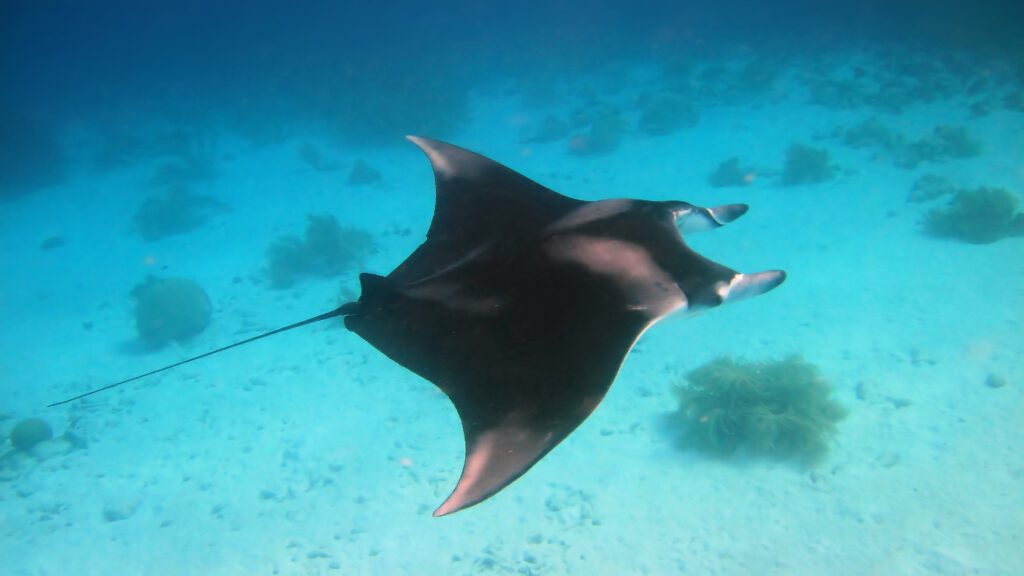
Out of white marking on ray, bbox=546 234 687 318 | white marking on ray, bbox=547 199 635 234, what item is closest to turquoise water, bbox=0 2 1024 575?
white marking on ray, bbox=546 234 687 318

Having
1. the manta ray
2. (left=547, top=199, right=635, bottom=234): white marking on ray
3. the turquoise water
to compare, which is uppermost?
(left=547, top=199, right=635, bottom=234): white marking on ray

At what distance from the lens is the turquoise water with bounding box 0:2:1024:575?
569 centimetres

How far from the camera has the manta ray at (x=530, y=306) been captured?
236cm

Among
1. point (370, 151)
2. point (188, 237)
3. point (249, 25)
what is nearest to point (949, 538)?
point (188, 237)

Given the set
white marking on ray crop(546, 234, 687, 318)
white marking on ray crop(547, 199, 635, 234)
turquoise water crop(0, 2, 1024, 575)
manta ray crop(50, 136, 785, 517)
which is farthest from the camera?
turquoise water crop(0, 2, 1024, 575)

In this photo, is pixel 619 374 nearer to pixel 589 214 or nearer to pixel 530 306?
pixel 589 214

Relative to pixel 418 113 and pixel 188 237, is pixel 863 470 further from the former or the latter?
pixel 418 113

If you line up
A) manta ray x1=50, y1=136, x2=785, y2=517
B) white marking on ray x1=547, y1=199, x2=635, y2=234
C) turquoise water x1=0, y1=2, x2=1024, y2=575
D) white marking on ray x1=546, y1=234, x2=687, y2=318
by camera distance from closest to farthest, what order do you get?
manta ray x1=50, y1=136, x2=785, y2=517 < white marking on ray x1=546, y1=234, x2=687, y2=318 < white marking on ray x1=547, y1=199, x2=635, y2=234 < turquoise water x1=0, y1=2, x2=1024, y2=575

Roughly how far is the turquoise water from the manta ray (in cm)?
44

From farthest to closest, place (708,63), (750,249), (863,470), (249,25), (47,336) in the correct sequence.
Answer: (249,25) < (708,63) < (47,336) < (750,249) < (863,470)

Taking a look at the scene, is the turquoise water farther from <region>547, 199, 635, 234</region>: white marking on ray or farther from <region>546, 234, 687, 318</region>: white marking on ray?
<region>547, 199, 635, 234</region>: white marking on ray

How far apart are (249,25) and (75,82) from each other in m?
26.6

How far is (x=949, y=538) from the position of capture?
4934 mm

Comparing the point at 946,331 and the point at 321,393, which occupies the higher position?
the point at 321,393
